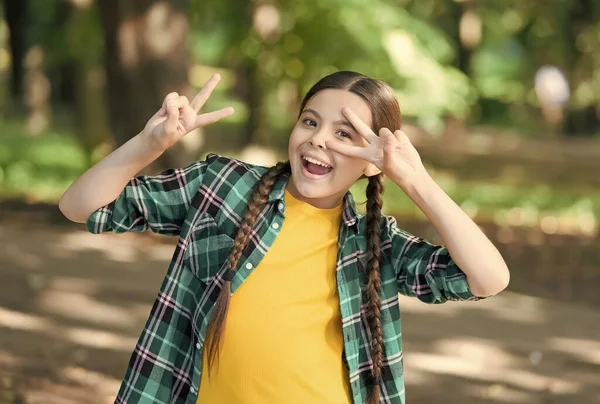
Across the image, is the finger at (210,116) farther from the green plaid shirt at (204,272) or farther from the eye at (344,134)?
the eye at (344,134)

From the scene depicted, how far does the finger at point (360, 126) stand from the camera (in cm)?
235

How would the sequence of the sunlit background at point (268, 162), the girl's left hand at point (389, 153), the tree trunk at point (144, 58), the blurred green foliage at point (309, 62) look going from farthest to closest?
the blurred green foliage at point (309, 62) → the tree trunk at point (144, 58) → the sunlit background at point (268, 162) → the girl's left hand at point (389, 153)

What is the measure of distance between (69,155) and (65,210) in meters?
13.7

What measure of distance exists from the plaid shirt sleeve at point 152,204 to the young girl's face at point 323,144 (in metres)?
0.27

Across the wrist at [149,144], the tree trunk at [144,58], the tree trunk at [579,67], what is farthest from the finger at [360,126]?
the tree trunk at [579,67]

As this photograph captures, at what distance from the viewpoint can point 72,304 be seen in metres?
6.58

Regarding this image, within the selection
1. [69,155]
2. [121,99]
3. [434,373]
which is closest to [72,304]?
[434,373]

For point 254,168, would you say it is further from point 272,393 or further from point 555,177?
point 555,177

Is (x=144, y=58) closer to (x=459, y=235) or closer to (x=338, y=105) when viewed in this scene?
(x=338, y=105)

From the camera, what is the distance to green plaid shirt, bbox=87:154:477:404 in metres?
2.43

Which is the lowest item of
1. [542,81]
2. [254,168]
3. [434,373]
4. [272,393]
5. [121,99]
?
[272,393]

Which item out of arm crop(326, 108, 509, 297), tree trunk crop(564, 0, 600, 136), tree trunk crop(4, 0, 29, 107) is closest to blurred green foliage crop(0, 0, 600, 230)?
tree trunk crop(4, 0, 29, 107)

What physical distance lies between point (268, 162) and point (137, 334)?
7.82m

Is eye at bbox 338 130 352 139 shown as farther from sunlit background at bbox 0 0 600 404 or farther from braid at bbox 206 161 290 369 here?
sunlit background at bbox 0 0 600 404
